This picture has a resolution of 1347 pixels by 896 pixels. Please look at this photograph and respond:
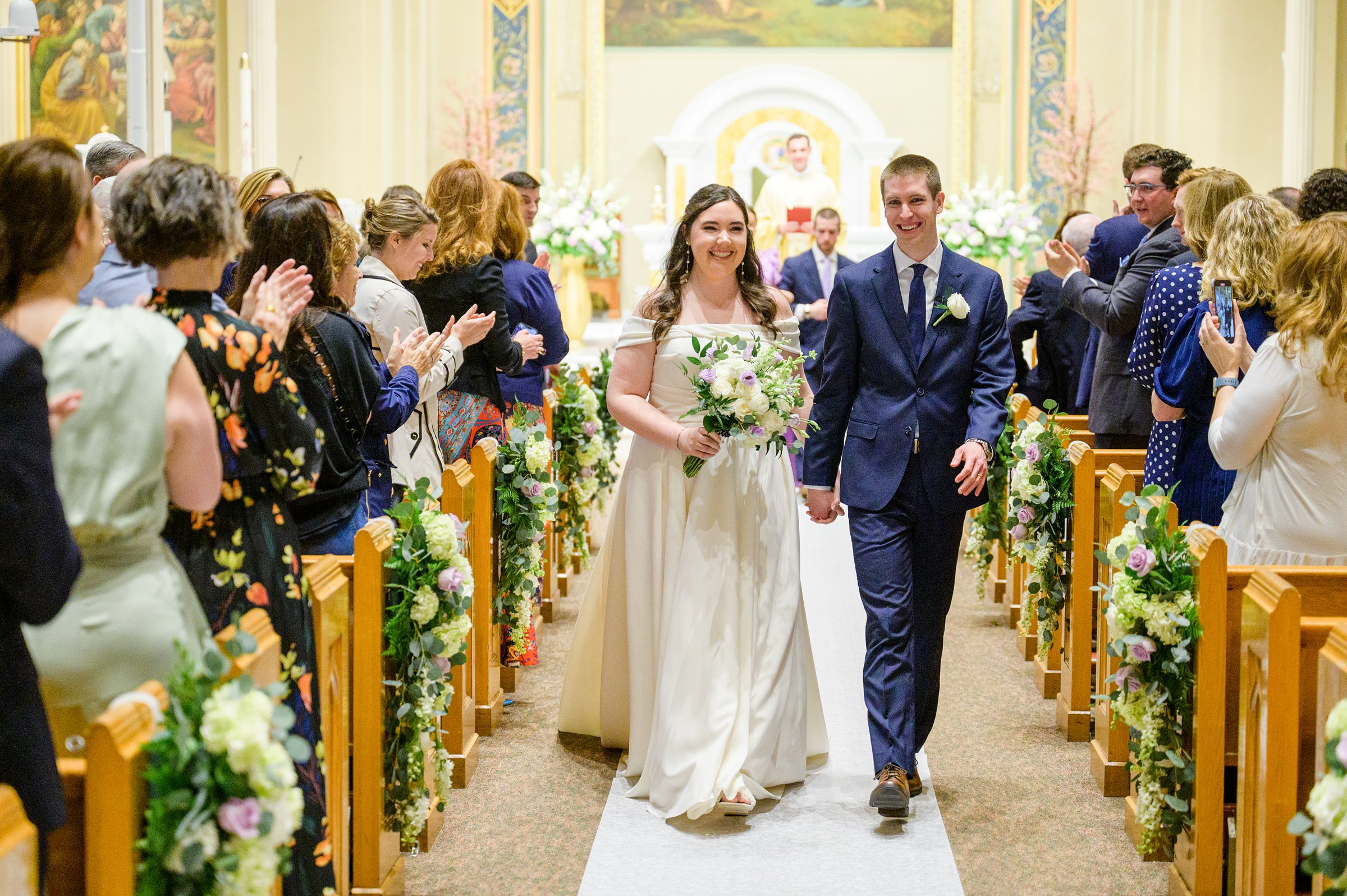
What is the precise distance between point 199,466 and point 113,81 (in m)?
7.23

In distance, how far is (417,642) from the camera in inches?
159

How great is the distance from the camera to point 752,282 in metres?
4.86

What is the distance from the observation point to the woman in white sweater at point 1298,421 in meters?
3.90

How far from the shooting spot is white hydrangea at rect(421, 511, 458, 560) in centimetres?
410

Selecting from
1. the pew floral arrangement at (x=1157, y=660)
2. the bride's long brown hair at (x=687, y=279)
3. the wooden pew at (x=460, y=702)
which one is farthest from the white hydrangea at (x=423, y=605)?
the pew floral arrangement at (x=1157, y=660)

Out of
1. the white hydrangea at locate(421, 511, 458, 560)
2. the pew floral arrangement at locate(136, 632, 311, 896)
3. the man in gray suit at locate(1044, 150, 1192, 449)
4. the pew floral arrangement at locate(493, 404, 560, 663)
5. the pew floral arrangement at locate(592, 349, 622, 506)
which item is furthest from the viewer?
the pew floral arrangement at locate(592, 349, 622, 506)

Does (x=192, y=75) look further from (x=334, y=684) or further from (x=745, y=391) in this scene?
(x=334, y=684)

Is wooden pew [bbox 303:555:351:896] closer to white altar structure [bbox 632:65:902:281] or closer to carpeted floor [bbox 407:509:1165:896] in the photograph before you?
carpeted floor [bbox 407:509:1165:896]

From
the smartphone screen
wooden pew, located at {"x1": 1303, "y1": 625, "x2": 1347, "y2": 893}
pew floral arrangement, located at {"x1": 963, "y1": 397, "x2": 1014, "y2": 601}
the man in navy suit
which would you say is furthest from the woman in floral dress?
the man in navy suit

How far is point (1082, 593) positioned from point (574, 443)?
9.51 feet

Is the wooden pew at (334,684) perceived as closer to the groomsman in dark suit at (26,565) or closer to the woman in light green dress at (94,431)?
the woman in light green dress at (94,431)

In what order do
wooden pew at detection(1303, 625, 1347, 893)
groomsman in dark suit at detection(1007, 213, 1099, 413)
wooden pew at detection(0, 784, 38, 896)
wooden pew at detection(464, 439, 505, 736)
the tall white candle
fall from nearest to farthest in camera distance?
1. wooden pew at detection(0, 784, 38, 896)
2. wooden pew at detection(1303, 625, 1347, 893)
3. wooden pew at detection(464, 439, 505, 736)
4. groomsman in dark suit at detection(1007, 213, 1099, 413)
5. the tall white candle

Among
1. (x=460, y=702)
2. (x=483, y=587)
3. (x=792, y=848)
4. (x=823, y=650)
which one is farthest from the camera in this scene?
(x=823, y=650)

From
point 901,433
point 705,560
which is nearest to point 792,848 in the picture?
point 705,560
